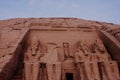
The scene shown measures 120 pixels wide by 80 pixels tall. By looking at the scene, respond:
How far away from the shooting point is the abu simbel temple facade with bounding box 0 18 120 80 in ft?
29.1

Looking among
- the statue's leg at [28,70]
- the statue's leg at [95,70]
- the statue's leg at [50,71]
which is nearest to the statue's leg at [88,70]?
the statue's leg at [95,70]

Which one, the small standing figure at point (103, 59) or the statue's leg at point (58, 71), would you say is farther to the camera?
the small standing figure at point (103, 59)

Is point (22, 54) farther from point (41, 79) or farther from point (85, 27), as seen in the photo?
point (85, 27)

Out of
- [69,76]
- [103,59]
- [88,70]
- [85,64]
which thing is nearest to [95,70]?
[88,70]

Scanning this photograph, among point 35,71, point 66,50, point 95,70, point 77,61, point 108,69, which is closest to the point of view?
point 35,71

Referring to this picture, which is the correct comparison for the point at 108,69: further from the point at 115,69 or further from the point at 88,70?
the point at 88,70

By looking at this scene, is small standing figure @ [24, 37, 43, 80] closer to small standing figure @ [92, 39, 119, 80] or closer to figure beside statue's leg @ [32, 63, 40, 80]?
figure beside statue's leg @ [32, 63, 40, 80]

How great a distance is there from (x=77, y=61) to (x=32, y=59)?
6.13ft

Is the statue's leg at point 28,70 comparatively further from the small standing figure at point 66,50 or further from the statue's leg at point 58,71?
the small standing figure at point 66,50

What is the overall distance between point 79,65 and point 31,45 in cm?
226

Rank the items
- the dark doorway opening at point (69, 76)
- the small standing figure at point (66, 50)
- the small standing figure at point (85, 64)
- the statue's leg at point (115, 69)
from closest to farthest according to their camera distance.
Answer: the small standing figure at point (85, 64), the statue's leg at point (115, 69), the dark doorway opening at point (69, 76), the small standing figure at point (66, 50)

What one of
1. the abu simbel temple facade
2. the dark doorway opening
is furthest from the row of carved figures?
the dark doorway opening

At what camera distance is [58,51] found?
32.4ft

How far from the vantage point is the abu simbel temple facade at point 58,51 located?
888cm
